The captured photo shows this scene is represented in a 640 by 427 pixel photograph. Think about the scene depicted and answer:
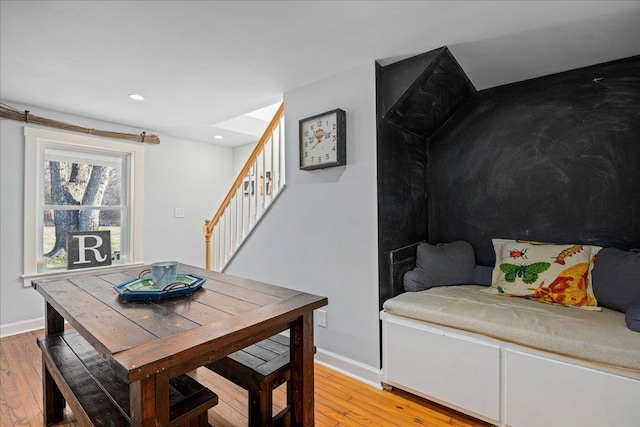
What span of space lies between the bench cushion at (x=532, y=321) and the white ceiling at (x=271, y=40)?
61.6 inches

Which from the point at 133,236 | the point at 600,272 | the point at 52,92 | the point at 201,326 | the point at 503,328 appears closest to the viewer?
the point at 201,326

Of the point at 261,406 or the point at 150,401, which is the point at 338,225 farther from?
the point at 150,401

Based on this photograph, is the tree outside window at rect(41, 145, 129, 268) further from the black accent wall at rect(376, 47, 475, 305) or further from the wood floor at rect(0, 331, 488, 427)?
the black accent wall at rect(376, 47, 475, 305)

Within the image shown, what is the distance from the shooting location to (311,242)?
2480mm

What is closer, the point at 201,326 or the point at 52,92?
the point at 201,326

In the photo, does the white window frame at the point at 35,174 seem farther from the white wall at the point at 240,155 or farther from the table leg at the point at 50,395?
the table leg at the point at 50,395

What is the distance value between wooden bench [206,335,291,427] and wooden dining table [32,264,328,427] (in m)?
0.07

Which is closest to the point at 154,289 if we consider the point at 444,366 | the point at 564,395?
the point at 444,366

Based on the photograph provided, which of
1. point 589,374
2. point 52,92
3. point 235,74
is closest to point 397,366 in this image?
point 589,374

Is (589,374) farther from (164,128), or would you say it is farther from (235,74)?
(164,128)

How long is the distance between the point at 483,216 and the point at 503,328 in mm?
1097

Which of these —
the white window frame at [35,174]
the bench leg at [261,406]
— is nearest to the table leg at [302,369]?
the bench leg at [261,406]

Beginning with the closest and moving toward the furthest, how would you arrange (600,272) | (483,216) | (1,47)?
(600,272)
(1,47)
(483,216)

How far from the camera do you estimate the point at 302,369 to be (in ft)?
4.46
